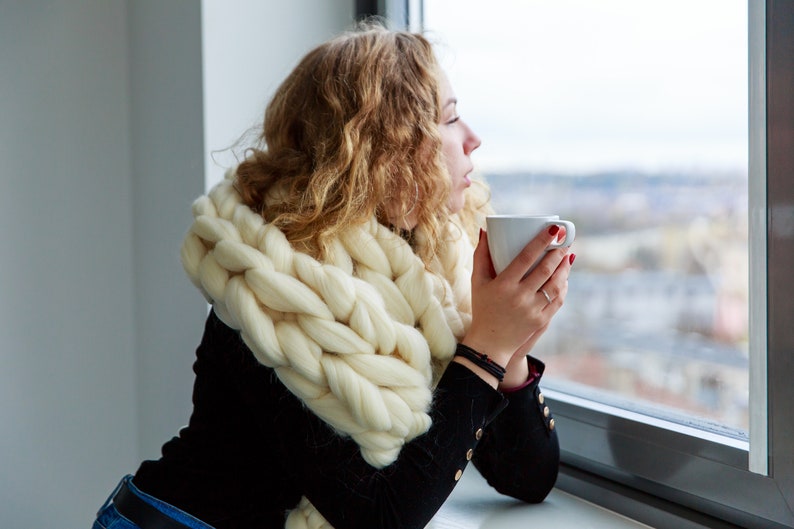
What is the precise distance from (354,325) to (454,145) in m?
0.31

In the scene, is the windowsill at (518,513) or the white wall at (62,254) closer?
the windowsill at (518,513)

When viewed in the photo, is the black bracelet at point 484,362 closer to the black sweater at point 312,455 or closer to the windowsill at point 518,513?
the black sweater at point 312,455

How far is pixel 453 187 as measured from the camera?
3.41ft

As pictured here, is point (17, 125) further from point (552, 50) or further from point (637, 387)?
point (637, 387)

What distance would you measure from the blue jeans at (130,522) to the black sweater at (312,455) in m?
0.01

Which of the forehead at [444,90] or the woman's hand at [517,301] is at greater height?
the forehead at [444,90]

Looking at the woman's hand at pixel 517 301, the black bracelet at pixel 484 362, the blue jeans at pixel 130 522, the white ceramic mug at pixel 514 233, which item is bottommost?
the blue jeans at pixel 130 522

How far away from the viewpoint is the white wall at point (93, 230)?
153cm

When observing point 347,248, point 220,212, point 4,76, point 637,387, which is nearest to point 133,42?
point 4,76

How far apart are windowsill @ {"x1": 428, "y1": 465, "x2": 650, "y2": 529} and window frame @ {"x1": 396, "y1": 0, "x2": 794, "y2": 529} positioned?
6cm

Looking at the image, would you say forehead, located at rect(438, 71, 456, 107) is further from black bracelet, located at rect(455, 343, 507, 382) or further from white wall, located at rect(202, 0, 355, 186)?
white wall, located at rect(202, 0, 355, 186)

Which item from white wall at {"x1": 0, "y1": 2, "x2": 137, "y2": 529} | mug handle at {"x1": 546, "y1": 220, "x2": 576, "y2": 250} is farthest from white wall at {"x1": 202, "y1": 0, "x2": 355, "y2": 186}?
mug handle at {"x1": 546, "y1": 220, "x2": 576, "y2": 250}

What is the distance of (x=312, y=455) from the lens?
88 centimetres

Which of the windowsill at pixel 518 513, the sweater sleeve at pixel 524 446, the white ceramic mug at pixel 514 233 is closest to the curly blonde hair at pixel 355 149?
the white ceramic mug at pixel 514 233
